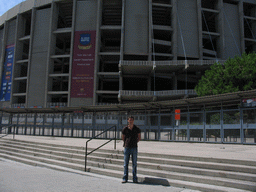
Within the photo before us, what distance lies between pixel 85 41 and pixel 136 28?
10.5m

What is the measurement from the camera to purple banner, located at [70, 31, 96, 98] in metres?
41.8

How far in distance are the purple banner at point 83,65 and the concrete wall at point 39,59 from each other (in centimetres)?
775

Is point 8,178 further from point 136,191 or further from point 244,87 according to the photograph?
point 244,87

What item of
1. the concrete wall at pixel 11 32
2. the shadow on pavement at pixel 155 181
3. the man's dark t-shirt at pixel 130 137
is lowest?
the shadow on pavement at pixel 155 181

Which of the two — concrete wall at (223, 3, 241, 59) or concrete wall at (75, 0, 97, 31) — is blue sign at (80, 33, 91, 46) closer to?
concrete wall at (75, 0, 97, 31)

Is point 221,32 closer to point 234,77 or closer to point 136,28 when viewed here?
point 136,28

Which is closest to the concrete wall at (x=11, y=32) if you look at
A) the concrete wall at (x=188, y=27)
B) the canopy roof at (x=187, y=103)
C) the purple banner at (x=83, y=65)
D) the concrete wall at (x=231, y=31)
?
the purple banner at (x=83, y=65)

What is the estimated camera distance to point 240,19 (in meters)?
45.5

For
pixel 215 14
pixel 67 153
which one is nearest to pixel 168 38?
pixel 215 14

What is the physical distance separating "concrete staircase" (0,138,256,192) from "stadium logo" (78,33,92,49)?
1412 inches

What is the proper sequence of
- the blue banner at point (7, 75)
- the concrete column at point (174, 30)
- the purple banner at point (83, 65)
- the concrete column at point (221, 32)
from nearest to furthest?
the purple banner at point (83, 65), the concrete column at point (174, 30), the concrete column at point (221, 32), the blue banner at point (7, 75)

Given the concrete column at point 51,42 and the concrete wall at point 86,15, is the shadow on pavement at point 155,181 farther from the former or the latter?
the concrete wall at point 86,15

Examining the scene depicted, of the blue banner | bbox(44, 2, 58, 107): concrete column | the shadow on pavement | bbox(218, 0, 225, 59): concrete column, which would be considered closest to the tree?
bbox(218, 0, 225, 59): concrete column

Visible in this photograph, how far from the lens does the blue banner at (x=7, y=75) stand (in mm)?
48812
